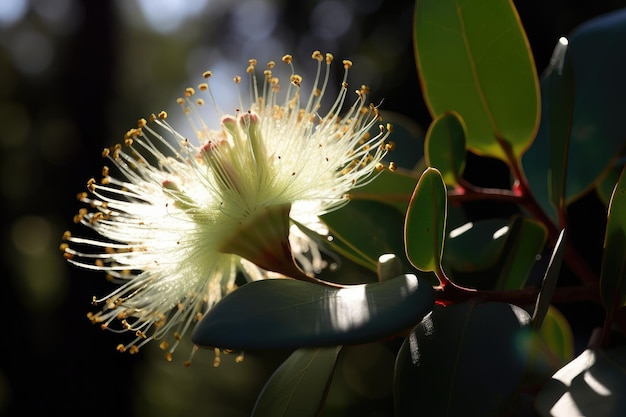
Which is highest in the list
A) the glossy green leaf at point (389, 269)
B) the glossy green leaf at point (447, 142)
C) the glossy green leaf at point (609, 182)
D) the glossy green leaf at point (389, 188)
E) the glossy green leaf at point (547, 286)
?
the glossy green leaf at point (447, 142)

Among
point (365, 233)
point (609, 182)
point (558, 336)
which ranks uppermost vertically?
point (365, 233)

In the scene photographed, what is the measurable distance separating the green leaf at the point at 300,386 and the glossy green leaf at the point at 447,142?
0.39 m

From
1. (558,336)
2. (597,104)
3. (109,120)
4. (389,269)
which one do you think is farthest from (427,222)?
(109,120)

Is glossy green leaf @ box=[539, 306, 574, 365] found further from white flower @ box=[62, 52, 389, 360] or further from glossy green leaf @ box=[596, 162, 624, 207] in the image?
white flower @ box=[62, 52, 389, 360]

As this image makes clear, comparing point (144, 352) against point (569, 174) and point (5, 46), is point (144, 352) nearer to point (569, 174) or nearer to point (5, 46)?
point (5, 46)

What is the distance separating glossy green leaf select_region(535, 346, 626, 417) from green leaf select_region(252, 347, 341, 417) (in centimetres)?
24

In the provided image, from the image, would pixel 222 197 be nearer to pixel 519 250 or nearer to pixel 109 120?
pixel 519 250

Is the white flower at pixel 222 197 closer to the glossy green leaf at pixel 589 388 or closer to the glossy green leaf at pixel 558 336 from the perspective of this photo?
the glossy green leaf at pixel 589 388

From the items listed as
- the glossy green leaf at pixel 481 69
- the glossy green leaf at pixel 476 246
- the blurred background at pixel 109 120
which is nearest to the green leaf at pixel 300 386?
the glossy green leaf at pixel 476 246

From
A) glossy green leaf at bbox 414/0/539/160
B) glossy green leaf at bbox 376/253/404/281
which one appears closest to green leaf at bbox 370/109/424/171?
glossy green leaf at bbox 414/0/539/160

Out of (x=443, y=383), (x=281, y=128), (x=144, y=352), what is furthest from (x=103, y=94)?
(x=443, y=383)

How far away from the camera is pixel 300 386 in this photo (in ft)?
2.83

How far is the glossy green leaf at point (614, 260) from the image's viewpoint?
0.80 m

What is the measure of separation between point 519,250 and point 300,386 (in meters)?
0.44
